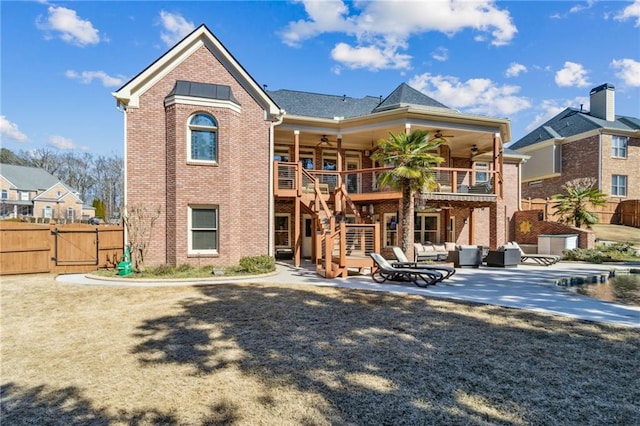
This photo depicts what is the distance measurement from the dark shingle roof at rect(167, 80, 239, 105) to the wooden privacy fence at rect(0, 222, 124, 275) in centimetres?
582

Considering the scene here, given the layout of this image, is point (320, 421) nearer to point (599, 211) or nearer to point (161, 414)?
point (161, 414)

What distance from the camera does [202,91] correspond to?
42.9 feet

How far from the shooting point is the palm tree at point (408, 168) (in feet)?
41.8

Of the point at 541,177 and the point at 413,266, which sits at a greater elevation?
the point at 541,177

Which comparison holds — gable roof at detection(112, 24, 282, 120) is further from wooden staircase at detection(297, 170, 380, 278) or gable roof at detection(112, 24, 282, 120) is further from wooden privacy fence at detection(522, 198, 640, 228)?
wooden privacy fence at detection(522, 198, 640, 228)

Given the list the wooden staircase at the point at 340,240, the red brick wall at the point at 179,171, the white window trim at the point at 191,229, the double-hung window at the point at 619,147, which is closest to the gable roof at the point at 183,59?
the red brick wall at the point at 179,171

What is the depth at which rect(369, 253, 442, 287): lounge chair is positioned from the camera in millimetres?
10000

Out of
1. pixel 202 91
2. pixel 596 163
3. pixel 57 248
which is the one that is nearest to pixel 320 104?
pixel 202 91

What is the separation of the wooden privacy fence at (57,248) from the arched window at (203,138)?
4235 mm

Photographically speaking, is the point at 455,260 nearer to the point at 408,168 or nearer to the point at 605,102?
the point at 408,168

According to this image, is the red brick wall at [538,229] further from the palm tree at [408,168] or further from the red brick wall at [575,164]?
the palm tree at [408,168]

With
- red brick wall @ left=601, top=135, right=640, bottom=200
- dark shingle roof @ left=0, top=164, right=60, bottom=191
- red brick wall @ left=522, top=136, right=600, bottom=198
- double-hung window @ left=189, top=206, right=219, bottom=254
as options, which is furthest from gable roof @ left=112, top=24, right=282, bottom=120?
dark shingle roof @ left=0, top=164, right=60, bottom=191

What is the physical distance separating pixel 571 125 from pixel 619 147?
12.9 ft

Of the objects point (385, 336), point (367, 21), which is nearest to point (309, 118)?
point (367, 21)
